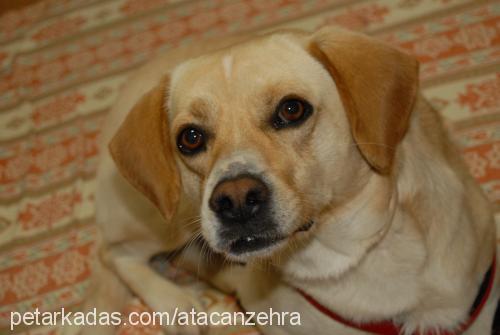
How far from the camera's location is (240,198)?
1.68 metres

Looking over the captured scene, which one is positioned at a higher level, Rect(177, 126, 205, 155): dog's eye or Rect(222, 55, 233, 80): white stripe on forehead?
Rect(222, 55, 233, 80): white stripe on forehead

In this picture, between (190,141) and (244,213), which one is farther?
(190,141)

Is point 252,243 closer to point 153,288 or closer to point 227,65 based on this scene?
point 227,65

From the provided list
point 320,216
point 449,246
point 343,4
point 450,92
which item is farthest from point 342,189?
point 343,4

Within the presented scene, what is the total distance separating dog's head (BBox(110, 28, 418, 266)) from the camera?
Answer: 1.73m

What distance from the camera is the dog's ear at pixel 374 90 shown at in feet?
5.85

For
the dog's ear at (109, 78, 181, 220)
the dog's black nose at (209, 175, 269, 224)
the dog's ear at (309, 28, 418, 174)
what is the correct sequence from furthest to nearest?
the dog's ear at (109, 78, 181, 220) → the dog's ear at (309, 28, 418, 174) → the dog's black nose at (209, 175, 269, 224)

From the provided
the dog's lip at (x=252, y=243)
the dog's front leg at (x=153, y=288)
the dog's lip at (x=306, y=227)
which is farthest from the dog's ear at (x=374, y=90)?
the dog's front leg at (x=153, y=288)

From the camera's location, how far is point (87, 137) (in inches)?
133

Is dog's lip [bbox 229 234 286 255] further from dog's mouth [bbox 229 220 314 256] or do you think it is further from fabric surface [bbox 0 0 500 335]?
fabric surface [bbox 0 0 500 335]

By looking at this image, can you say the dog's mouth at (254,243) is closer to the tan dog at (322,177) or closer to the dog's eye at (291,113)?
the tan dog at (322,177)

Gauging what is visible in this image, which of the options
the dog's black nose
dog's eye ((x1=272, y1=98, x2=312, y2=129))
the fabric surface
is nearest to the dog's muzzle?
the dog's black nose

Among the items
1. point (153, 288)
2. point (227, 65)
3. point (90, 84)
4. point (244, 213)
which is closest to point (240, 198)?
point (244, 213)

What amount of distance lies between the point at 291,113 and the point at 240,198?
302 mm
